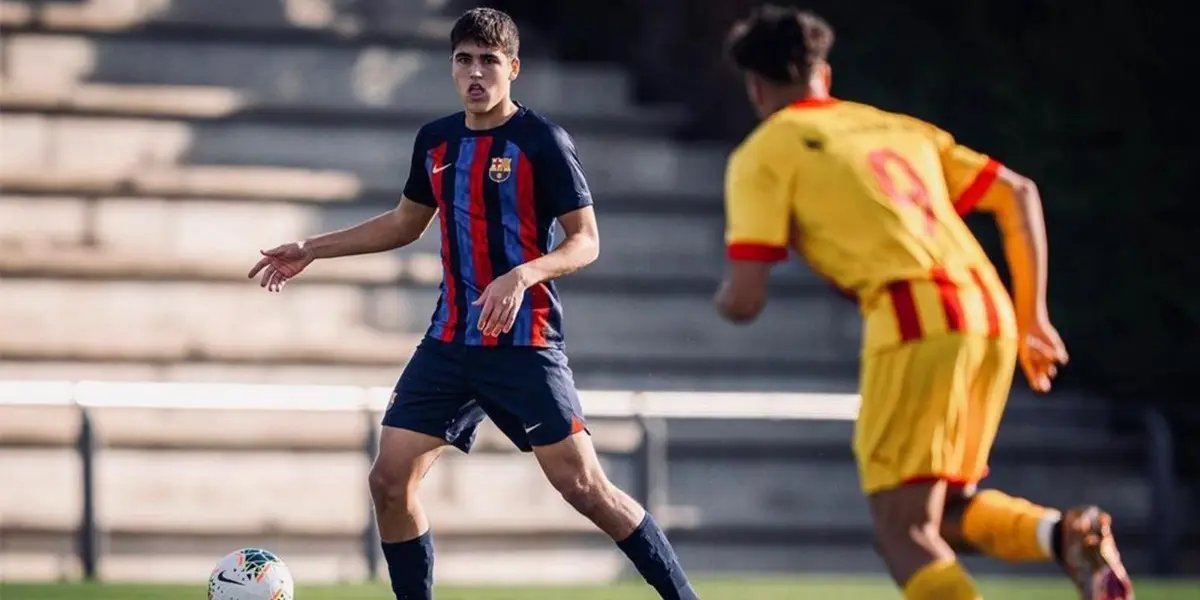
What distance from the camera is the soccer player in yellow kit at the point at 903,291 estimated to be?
584 cm

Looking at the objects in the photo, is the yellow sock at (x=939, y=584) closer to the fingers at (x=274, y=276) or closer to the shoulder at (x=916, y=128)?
the shoulder at (x=916, y=128)

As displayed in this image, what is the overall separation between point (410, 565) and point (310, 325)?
6520mm

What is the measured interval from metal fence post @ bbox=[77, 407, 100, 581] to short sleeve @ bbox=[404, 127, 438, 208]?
161 inches

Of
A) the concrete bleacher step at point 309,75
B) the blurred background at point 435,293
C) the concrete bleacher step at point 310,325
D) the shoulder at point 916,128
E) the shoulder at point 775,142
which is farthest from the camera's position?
the concrete bleacher step at point 309,75

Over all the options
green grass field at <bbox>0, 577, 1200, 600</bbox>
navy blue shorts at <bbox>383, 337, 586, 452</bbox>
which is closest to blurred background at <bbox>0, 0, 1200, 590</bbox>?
green grass field at <bbox>0, 577, 1200, 600</bbox>

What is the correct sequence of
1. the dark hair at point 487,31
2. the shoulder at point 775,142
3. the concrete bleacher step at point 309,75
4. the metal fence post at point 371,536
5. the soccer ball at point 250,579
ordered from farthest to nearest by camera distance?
the concrete bleacher step at point 309,75
the metal fence post at point 371,536
the soccer ball at point 250,579
the dark hair at point 487,31
the shoulder at point 775,142

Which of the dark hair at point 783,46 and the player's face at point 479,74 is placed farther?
the player's face at point 479,74

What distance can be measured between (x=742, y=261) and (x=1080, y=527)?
3.73 ft

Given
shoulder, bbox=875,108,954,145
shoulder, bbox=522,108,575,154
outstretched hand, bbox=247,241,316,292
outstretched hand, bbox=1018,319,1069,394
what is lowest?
outstretched hand, bbox=1018,319,1069,394

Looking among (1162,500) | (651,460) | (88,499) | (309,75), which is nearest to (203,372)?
(88,499)

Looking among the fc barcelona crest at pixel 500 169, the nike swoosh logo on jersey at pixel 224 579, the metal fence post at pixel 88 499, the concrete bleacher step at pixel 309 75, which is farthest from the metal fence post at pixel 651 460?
the fc barcelona crest at pixel 500 169

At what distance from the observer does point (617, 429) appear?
39.0 feet

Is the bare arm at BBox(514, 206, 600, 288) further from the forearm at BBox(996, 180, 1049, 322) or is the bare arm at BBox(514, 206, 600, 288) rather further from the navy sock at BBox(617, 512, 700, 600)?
the forearm at BBox(996, 180, 1049, 322)

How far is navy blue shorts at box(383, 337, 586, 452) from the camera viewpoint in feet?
22.3
